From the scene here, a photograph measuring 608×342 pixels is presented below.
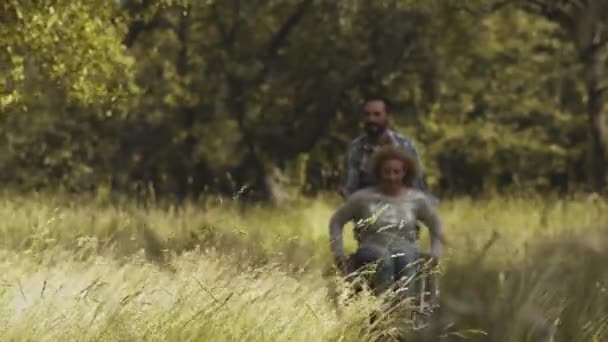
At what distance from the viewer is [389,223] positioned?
7383 millimetres

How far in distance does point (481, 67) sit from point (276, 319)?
1955cm

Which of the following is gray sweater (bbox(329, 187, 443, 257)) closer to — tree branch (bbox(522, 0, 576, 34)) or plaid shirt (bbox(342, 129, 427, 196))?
plaid shirt (bbox(342, 129, 427, 196))

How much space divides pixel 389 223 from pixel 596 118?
14626mm

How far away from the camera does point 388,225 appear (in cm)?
722

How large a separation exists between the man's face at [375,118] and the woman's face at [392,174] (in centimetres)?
73

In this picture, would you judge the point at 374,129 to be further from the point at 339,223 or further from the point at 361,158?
the point at 339,223

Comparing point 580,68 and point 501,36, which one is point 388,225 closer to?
point 501,36

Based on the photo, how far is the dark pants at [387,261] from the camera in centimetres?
726

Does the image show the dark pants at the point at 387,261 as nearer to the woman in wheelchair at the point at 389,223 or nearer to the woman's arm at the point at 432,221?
the woman in wheelchair at the point at 389,223

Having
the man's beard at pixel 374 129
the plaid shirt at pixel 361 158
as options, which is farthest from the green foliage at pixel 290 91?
the man's beard at pixel 374 129

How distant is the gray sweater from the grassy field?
0.39 m

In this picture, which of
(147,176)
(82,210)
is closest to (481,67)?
(147,176)

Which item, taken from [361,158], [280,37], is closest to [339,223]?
[361,158]

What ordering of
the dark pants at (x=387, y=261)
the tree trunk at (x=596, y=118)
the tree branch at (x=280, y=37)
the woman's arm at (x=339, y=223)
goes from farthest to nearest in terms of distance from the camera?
the tree branch at (x=280, y=37) → the tree trunk at (x=596, y=118) → the woman's arm at (x=339, y=223) → the dark pants at (x=387, y=261)
